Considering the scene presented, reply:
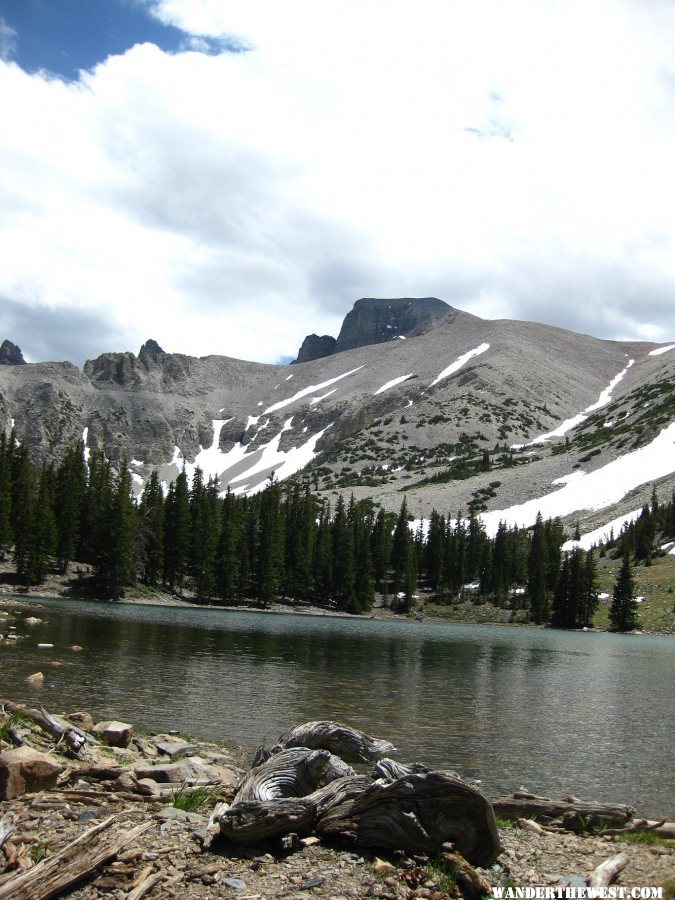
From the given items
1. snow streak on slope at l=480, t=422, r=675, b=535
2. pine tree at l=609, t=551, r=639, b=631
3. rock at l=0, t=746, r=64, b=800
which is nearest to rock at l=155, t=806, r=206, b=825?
rock at l=0, t=746, r=64, b=800

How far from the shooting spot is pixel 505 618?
117250 mm

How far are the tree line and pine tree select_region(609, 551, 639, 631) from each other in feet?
1.00

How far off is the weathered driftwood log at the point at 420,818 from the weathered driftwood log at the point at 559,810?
12.2ft

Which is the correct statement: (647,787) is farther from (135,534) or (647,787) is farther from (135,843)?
(135,534)

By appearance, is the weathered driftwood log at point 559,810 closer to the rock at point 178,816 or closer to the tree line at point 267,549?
the rock at point 178,816

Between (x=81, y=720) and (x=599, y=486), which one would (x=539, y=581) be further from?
(x=81, y=720)

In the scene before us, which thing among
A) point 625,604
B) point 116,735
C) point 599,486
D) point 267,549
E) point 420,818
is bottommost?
point 625,604

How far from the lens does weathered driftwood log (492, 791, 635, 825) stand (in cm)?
1241

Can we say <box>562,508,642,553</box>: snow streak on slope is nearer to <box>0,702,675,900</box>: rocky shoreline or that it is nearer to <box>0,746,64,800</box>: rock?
<box>0,702,675,900</box>: rocky shoreline

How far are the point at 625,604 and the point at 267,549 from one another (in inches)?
2216

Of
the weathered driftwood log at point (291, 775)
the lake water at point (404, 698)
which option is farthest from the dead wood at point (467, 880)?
the lake water at point (404, 698)

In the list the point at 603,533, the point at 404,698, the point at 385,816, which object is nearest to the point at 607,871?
the point at 385,816

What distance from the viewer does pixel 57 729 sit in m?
13.9

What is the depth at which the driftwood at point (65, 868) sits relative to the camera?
22.5 feet
